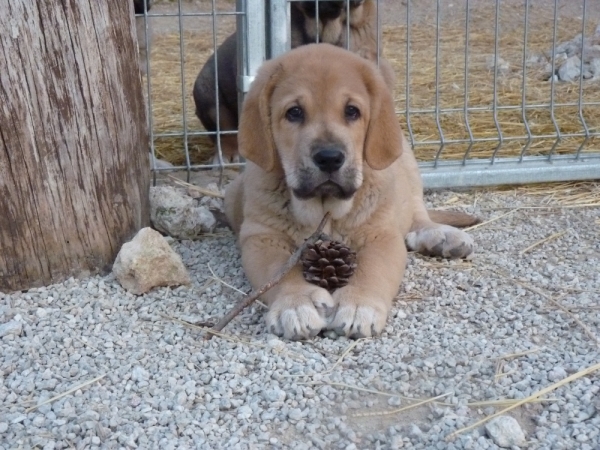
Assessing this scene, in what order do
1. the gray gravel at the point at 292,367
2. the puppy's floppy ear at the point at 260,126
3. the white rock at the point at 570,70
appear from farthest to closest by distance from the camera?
the white rock at the point at 570,70, the puppy's floppy ear at the point at 260,126, the gray gravel at the point at 292,367

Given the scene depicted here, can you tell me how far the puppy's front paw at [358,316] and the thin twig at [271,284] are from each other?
10.5 inches

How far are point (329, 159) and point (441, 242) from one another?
41.4 inches

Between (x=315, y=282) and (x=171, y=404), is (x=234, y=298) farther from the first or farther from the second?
(x=171, y=404)

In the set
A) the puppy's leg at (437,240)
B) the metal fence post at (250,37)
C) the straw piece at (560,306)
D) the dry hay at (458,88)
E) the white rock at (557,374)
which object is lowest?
the dry hay at (458,88)

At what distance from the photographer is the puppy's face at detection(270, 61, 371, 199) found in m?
3.60

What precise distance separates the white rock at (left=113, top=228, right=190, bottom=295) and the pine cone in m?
0.66

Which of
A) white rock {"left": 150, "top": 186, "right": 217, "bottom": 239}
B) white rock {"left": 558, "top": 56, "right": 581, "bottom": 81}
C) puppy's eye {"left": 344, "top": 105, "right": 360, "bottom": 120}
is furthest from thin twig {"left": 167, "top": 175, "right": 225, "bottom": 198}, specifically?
white rock {"left": 558, "top": 56, "right": 581, "bottom": 81}

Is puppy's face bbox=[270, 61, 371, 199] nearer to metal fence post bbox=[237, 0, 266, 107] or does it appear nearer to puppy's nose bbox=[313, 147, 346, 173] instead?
puppy's nose bbox=[313, 147, 346, 173]

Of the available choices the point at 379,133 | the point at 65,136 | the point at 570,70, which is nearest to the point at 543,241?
the point at 379,133

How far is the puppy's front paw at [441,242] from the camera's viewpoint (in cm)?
435

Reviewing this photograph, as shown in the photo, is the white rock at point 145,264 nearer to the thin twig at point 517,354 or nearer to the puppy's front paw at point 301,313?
the puppy's front paw at point 301,313

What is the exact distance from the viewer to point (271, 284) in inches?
138

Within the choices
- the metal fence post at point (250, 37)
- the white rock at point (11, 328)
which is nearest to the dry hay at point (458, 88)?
the metal fence post at point (250, 37)

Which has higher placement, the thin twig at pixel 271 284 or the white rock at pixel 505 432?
the white rock at pixel 505 432
